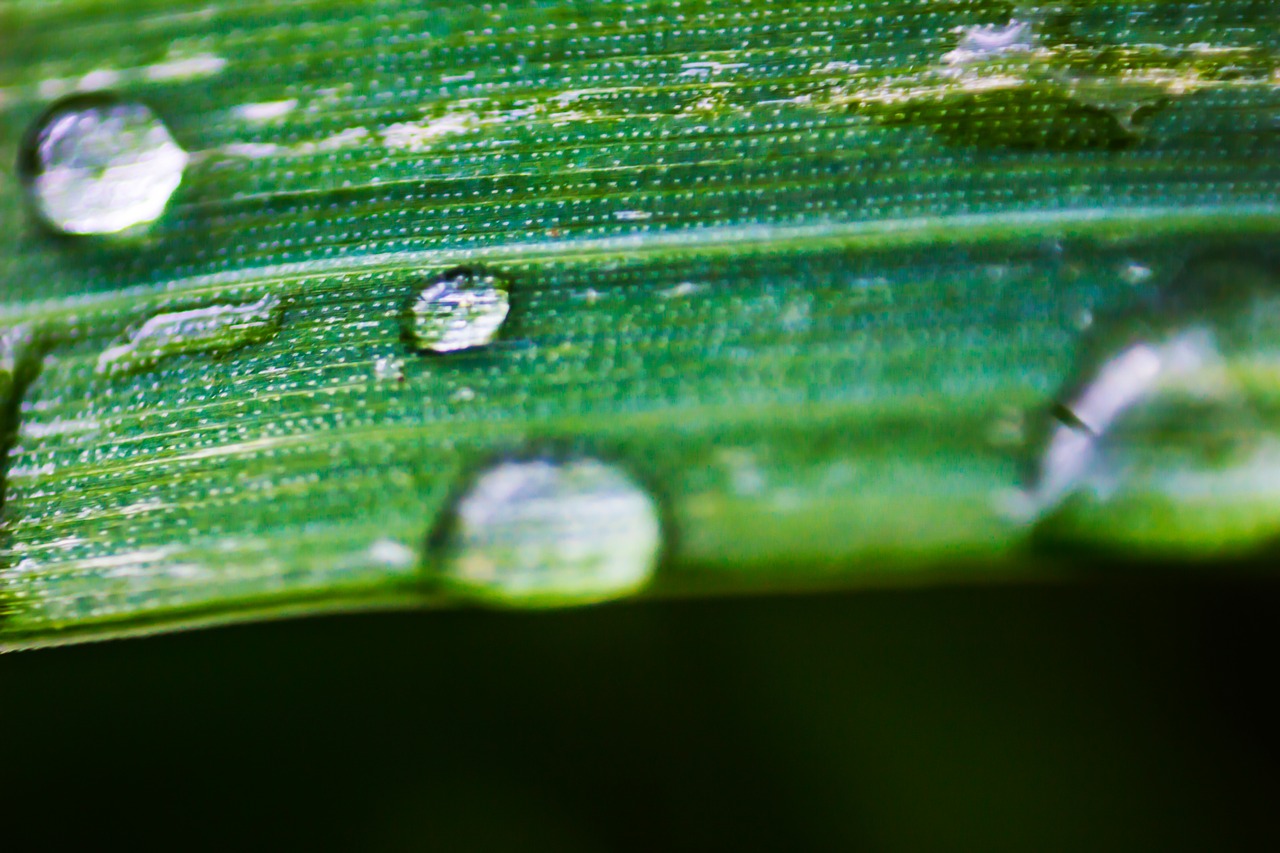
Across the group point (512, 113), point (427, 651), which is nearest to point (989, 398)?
point (512, 113)

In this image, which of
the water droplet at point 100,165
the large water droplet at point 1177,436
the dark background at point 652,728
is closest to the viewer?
the large water droplet at point 1177,436

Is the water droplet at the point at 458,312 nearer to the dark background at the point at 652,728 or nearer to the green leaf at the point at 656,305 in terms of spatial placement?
the green leaf at the point at 656,305

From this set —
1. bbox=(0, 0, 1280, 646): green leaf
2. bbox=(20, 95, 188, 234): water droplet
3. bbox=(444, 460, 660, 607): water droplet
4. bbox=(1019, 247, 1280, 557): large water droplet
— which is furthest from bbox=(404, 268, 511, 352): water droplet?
bbox=(1019, 247, 1280, 557): large water droplet

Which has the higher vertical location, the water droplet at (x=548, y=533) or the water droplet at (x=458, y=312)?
the water droplet at (x=458, y=312)

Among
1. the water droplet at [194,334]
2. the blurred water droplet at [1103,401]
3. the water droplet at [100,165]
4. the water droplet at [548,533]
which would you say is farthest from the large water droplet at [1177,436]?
the water droplet at [100,165]

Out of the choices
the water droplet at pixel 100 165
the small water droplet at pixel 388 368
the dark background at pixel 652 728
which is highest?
the water droplet at pixel 100 165

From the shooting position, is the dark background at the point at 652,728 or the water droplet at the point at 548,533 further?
the dark background at the point at 652,728

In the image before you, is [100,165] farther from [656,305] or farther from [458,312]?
[656,305]

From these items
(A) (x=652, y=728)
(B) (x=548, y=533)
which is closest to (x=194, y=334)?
(B) (x=548, y=533)
